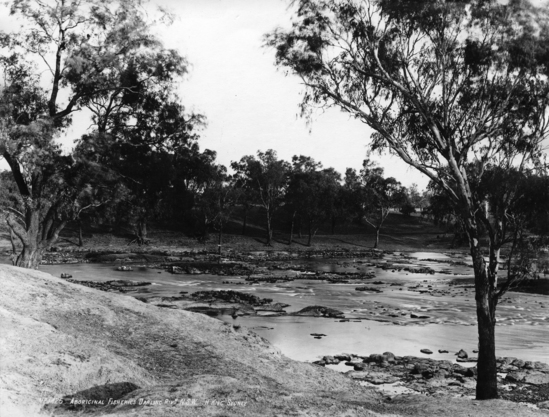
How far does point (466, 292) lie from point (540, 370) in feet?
70.5

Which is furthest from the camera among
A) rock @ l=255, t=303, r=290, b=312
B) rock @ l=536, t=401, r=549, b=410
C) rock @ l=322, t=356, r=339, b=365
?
rock @ l=255, t=303, r=290, b=312

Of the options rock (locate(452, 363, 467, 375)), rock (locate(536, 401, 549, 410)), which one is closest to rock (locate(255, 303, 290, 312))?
rock (locate(452, 363, 467, 375))

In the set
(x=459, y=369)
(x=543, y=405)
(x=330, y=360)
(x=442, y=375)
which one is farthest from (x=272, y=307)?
(x=543, y=405)

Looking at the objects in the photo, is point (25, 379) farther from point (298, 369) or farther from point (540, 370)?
point (540, 370)

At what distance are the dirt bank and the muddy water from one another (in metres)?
3.92

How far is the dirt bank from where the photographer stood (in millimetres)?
7215

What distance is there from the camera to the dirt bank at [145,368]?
7.21m

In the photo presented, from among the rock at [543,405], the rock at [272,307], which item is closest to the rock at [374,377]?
the rock at [543,405]

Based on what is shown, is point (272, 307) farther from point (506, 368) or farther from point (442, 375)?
point (506, 368)

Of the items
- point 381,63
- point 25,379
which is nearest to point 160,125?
point 381,63

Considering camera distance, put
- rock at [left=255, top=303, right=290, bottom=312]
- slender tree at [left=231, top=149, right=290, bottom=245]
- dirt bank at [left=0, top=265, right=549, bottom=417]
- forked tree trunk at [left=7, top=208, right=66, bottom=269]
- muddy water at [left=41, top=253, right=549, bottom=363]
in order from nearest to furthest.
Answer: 1. dirt bank at [left=0, top=265, right=549, bottom=417]
2. muddy water at [left=41, top=253, right=549, bottom=363]
3. forked tree trunk at [left=7, top=208, right=66, bottom=269]
4. rock at [left=255, top=303, right=290, bottom=312]
5. slender tree at [left=231, top=149, right=290, bottom=245]

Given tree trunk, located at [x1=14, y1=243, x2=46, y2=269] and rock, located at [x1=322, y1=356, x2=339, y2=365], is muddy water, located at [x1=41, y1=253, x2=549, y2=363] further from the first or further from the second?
tree trunk, located at [x1=14, y1=243, x2=46, y2=269]

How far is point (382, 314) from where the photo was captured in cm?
2619

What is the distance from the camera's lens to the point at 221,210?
6900 cm
